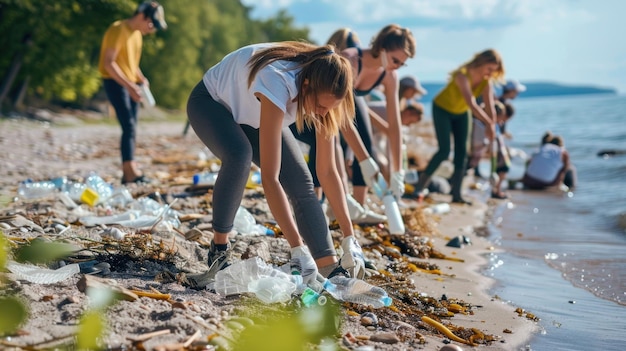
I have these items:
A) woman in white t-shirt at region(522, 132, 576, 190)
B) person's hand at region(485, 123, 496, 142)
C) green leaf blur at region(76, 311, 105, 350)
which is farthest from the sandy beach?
woman in white t-shirt at region(522, 132, 576, 190)

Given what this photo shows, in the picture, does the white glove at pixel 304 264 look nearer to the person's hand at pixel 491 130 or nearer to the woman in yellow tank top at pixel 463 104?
the woman in yellow tank top at pixel 463 104

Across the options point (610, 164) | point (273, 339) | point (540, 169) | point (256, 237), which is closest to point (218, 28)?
point (610, 164)

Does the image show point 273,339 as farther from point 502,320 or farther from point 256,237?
point 256,237

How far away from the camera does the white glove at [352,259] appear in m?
3.72

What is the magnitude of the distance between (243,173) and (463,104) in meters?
4.94

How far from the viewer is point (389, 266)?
475cm

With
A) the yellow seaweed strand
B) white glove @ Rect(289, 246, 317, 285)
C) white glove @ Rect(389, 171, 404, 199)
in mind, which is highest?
white glove @ Rect(389, 171, 404, 199)

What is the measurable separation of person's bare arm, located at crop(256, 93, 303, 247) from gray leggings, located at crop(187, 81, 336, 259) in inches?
5.7

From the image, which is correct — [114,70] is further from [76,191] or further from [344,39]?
[344,39]

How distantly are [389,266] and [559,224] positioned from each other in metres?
4.31

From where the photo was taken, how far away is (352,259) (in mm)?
3719

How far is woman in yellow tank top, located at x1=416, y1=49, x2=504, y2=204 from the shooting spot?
7.80 meters

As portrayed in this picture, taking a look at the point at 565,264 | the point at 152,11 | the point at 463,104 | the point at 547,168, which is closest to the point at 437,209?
the point at 463,104

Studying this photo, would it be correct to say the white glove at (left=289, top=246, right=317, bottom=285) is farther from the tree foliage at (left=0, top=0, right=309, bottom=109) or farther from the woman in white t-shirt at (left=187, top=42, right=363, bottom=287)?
the tree foliage at (left=0, top=0, right=309, bottom=109)
